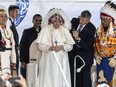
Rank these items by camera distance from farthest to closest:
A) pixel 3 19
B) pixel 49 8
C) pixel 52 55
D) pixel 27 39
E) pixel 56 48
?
pixel 49 8 < pixel 27 39 < pixel 52 55 < pixel 56 48 < pixel 3 19

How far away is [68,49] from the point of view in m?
7.06

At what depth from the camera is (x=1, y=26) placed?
22.4ft

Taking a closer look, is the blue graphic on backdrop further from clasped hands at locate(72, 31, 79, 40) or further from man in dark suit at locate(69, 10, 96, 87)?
clasped hands at locate(72, 31, 79, 40)

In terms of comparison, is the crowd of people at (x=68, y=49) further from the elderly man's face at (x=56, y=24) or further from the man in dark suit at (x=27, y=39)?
the man in dark suit at (x=27, y=39)

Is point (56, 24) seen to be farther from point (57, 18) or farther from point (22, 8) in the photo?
point (22, 8)

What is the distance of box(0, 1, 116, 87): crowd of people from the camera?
6922mm

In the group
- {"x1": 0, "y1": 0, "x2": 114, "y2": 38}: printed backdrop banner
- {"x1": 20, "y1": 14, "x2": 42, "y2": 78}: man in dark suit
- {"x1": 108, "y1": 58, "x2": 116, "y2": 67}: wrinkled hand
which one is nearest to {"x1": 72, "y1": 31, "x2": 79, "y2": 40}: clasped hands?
{"x1": 108, "y1": 58, "x2": 116, "y2": 67}: wrinkled hand

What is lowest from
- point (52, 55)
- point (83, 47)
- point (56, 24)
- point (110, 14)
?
point (52, 55)

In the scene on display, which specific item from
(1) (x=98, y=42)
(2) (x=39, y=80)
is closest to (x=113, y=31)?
(1) (x=98, y=42)

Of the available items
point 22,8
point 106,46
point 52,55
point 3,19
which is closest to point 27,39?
point 22,8

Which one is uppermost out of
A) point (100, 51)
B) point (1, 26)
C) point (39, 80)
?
point (1, 26)

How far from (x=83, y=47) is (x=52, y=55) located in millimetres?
589

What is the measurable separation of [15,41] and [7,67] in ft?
1.67

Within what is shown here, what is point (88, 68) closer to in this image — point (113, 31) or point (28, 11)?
point (113, 31)
